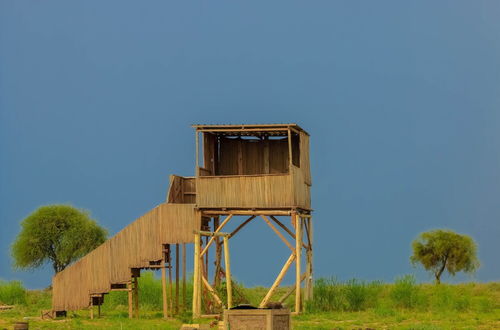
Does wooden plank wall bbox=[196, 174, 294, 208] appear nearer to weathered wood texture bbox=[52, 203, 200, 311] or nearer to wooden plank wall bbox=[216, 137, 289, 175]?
weathered wood texture bbox=[52, 203, 200, 311]

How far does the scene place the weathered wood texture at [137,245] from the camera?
36.9 m

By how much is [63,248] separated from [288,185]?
2237cm

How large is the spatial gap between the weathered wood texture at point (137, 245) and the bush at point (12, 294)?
11.2 m

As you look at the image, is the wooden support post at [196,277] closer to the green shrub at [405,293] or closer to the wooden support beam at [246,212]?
the wooden support beam at [246,212]

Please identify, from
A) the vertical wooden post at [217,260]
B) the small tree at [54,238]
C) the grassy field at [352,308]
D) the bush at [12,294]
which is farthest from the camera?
the small tree at [54,238]

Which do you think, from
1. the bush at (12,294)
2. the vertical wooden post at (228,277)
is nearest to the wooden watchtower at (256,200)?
the vertical wooden post at (228,277)

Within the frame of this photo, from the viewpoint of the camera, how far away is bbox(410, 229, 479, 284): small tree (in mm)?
54281

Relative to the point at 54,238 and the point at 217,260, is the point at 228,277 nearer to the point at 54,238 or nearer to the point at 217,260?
the point at 217,260

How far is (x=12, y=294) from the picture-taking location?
47.5 m

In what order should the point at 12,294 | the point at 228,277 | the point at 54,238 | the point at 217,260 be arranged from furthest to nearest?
1. the point at 54,238
2. the point at 12,294
3. the point at 217,260
4. the point at 228,277

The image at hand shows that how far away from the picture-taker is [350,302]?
39375 mm

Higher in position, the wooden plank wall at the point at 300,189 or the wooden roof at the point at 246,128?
the wooden roof at the point at 246,128

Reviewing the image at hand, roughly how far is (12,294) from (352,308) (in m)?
19.3

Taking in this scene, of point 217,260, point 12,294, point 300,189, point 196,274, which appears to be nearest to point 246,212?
point 300,189
